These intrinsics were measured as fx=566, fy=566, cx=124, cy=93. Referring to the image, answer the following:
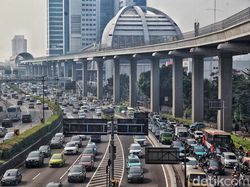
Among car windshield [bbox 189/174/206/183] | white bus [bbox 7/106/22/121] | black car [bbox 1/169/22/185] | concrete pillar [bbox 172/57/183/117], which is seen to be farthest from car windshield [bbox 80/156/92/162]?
concrete pillar [bbox 172/57/183/117]

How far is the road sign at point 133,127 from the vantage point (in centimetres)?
4506

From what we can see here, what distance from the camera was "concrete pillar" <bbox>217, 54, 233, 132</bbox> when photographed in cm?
7219

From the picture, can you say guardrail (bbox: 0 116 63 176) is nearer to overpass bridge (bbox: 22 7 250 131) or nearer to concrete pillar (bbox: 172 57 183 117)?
overpass bridge (bbox: 22 7 250 131)

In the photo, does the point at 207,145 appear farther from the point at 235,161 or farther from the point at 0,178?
the point at 0,178

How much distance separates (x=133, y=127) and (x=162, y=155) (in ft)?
30.2

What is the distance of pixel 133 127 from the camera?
45250 millimetres

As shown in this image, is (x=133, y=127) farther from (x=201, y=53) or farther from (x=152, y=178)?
(x=201, y=53)

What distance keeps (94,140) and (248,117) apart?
26923 mm

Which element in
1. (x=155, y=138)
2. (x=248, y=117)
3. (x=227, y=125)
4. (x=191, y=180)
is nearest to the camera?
(x=191, y=180)

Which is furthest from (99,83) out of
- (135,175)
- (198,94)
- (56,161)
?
(135,175)

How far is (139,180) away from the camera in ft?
131

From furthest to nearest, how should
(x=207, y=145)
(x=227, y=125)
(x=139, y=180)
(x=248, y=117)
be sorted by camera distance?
(x=248, y=117), (x=227, y=125), (x=207, y=145), (x=139, y=180)

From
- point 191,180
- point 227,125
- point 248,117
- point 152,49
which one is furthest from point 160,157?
point 152,49


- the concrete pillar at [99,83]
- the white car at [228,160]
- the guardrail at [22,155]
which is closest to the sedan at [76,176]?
the guardrail at [22,155]
